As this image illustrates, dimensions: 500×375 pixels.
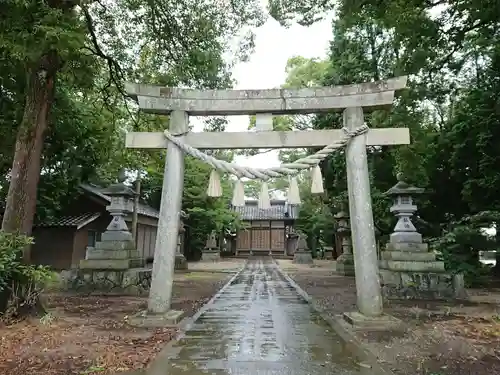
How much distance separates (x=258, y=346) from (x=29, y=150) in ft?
18.9

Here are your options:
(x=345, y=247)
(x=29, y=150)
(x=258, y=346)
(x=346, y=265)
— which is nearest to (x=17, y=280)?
(x=29, y=150)

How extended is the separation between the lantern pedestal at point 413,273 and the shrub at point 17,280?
8890mm

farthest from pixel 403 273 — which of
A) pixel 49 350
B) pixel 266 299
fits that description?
pixel 49 350

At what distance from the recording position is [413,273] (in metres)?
11.3

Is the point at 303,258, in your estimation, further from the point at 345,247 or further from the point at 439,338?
the point at 439,338

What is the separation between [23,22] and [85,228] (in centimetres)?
1598

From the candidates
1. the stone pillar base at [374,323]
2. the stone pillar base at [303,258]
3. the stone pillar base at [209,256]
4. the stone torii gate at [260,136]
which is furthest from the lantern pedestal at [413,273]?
the stone pillar base at [209,256]

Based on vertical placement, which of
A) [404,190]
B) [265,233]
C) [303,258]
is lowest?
[303,258]

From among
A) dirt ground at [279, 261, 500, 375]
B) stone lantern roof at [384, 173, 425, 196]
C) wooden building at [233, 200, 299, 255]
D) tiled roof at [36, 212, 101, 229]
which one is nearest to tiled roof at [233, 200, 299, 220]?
wooden building at [233, 200, 299, 255]

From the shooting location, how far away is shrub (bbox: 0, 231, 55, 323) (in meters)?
6.81

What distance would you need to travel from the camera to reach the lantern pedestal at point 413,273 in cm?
1120

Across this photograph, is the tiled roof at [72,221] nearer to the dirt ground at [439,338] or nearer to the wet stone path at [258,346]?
the wet stone path at [258,346]

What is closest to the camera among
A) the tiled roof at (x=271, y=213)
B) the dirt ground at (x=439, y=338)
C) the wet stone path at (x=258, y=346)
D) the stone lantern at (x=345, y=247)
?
the wet stone path at (x=258, y=346)

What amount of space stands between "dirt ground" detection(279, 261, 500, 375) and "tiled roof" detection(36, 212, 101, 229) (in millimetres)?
Answer: 13611
